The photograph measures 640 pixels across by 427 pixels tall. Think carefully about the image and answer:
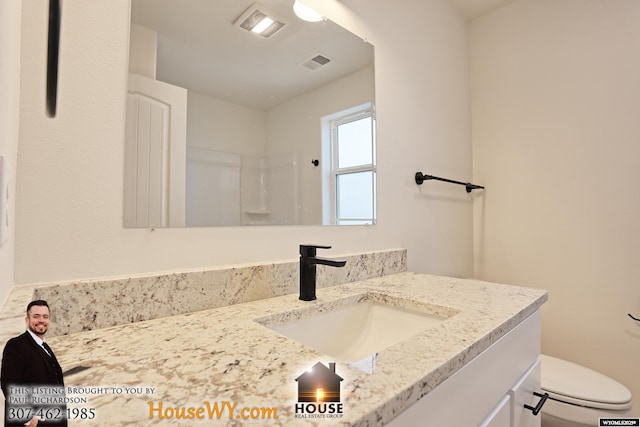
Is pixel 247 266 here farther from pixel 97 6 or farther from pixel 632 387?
pixel 632 387

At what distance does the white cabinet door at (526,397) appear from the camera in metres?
0.75

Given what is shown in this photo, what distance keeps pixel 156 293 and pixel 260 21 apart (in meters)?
0.81

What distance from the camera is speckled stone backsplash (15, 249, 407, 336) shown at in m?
0.56

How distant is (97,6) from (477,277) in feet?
7.02

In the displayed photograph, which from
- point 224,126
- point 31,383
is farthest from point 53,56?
point 31,383

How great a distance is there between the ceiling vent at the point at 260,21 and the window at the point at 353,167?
340 millimetres

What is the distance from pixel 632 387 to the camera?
4.55 feet

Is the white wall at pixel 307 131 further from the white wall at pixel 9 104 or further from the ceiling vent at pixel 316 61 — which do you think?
the white wall at pixel 9 104

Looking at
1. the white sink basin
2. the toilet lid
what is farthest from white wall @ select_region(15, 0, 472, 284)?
the toilet lid

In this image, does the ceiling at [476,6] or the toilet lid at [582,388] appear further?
the ceiling at [476,6]

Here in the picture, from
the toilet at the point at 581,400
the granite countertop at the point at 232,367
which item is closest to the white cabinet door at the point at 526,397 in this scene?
the granite countertop at the point at 232,367

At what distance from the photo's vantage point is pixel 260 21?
2.98 ft

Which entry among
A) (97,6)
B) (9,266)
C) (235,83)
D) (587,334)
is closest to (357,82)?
(235,83)

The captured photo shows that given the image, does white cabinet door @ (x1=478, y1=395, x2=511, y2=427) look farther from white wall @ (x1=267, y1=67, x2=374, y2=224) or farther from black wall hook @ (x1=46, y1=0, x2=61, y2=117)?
black wall hook @ (x1=46, y1=0, x2=61, y2=117)
